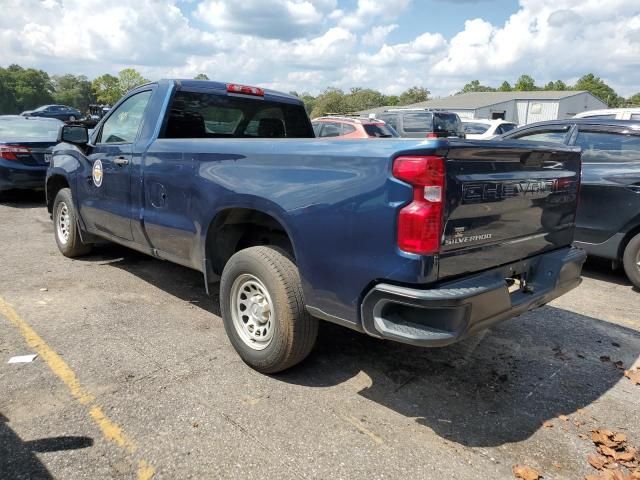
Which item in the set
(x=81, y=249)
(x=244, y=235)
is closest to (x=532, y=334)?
(x=244, y=235)

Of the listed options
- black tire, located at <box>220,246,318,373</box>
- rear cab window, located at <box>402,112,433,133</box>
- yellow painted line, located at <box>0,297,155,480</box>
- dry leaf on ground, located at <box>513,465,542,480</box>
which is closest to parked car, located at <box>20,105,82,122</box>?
rear cab window, located at <box>402,112,433,133</box>

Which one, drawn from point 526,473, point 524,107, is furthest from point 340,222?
point 524,107

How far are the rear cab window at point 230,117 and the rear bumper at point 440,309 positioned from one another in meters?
2.61

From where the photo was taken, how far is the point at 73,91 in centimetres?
11594

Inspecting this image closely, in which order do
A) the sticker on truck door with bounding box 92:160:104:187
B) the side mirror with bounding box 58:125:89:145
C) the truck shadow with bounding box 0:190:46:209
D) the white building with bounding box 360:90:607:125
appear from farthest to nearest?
the white building with bounding box 360:90:607:125, the truck shadow with bounding box 0:190:46:209, the side mirror with bounding box 58:125:89:145, the sticker on truck door with bounding box 92:160:104:187

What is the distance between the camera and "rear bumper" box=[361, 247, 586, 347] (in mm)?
2492

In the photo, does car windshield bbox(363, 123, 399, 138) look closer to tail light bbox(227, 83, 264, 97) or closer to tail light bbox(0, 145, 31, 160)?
tail light bbox(0, 145, 31, 160)

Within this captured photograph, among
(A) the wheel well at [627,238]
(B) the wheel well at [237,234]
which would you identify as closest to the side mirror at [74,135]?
(B) the wheel well at [237,234]

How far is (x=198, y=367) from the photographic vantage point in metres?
3.51

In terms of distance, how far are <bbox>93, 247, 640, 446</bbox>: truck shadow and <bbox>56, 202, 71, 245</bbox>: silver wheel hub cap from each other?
7.84 ft

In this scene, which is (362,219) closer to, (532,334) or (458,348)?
(458,348)

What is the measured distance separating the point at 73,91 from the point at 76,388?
5124 inches

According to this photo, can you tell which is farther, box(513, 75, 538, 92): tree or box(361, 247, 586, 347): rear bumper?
box(513, 75, 538, 92): tree

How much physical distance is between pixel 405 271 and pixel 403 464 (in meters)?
0.99
